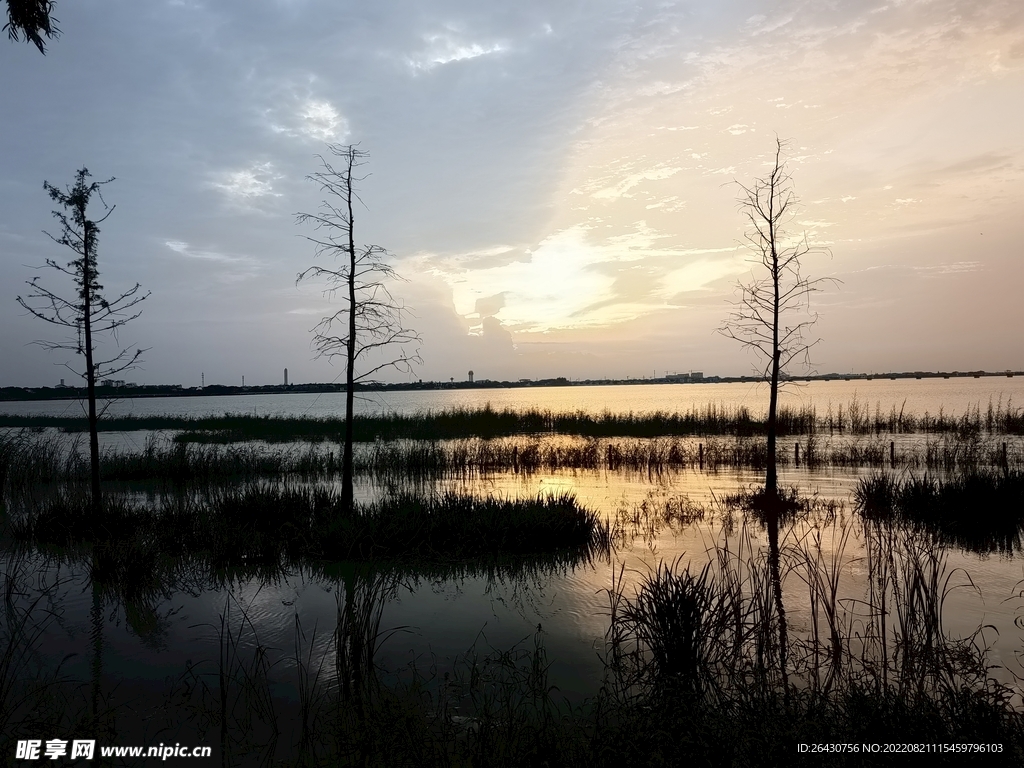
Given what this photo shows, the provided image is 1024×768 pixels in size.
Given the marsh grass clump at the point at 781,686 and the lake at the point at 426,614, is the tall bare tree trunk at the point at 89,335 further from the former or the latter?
the marsh grass clump at the point at 781,686

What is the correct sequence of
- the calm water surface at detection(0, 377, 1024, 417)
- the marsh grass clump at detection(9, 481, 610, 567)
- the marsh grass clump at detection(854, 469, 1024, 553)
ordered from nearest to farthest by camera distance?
the marsh grass clump at detection(9, 481, 610, 567) < the marsh grass clump at detection(854, 469, 1024, 553) < the calm water surface at detection(0, 377, 1024, 417)

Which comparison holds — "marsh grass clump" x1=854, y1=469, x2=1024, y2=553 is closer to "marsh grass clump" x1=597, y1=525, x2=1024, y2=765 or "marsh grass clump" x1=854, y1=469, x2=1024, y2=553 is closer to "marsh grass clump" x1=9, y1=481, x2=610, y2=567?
"marsh grass clump" x1=597, y1=525, x2=1024, y2=765

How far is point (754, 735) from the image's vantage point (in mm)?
4012

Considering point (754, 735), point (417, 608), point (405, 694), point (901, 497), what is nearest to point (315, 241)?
point (417, 608)

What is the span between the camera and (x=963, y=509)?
11.8m

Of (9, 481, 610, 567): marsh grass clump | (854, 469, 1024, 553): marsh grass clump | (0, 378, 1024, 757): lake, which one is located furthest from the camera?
(854, 469, 1024, 553): marsh grass clump

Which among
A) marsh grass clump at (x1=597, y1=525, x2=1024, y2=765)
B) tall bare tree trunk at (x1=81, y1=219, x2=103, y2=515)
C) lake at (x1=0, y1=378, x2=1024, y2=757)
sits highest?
tall bare tree trunk at (x1=81, y1=219, x2=103, y2=515)

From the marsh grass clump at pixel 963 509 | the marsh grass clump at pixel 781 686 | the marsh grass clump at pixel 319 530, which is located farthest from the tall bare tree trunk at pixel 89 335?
the marsh grass clump at pixel 963 509

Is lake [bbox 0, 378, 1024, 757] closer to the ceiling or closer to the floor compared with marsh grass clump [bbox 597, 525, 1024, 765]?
closer to the floor

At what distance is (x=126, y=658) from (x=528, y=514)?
6.58 meters

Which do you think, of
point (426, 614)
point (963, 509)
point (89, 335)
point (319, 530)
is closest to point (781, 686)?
point (426, 614)

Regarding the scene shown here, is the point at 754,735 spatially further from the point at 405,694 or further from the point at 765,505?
the point at 765,505

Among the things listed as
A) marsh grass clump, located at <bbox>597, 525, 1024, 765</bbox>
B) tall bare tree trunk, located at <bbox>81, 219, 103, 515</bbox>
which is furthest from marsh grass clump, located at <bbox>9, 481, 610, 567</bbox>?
marsh grass clump, located at <bbox>597, 525, 1024, 765</bbox>

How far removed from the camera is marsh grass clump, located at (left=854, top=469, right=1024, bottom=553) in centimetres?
1066
